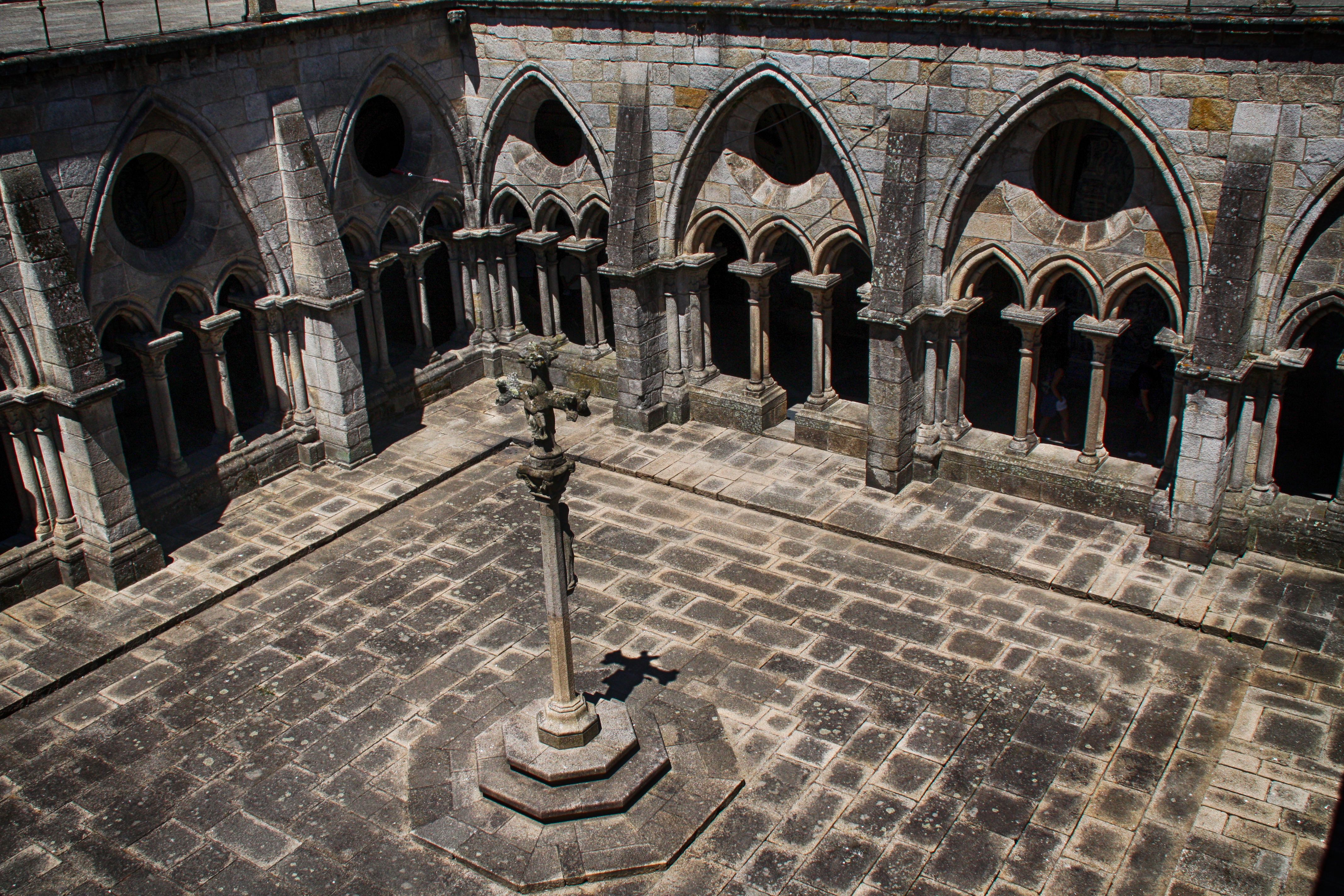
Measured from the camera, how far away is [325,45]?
15242 mm

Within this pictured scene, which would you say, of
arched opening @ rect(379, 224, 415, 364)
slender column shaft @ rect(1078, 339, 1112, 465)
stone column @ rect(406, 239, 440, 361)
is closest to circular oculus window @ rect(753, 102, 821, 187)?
stone column @ rect(406, 239, 440, 361)

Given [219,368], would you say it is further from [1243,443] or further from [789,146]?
[1243,443]

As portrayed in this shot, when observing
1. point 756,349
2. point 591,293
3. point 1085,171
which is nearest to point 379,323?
point 591,293

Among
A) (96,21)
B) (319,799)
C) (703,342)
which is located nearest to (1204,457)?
(703,342)

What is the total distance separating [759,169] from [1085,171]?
4.59 m

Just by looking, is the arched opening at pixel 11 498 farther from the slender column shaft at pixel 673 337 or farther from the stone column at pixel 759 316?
the stone column at pixel 759 316

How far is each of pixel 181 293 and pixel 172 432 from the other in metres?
1.56

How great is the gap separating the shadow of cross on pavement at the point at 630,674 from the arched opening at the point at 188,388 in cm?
595

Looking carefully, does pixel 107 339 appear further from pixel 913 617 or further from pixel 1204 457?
pixel 1204 457

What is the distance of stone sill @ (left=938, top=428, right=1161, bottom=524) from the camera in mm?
14273

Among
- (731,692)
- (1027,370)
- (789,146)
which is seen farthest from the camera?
(789,146)

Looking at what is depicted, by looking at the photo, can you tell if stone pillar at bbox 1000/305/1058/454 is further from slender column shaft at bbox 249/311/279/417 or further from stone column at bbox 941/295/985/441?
slender column shaft at bbox 249/311/279/417

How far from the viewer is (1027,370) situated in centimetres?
1472

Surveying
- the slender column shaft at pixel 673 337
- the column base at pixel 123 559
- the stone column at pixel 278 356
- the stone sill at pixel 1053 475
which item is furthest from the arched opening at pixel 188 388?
the stone sill at pixel 1053 475
